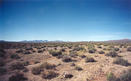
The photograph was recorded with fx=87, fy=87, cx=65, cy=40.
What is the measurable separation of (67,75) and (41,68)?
10.1 feet

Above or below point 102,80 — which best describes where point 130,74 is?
above

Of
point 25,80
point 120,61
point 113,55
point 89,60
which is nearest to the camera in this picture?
point 25,80

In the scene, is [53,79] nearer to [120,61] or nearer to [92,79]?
[92,79]

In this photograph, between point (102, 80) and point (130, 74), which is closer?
point (130, 74)

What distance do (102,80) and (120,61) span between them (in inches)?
205

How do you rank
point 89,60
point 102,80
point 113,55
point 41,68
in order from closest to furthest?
point 102,80 < point 41,68 < point 89,60 < point 113,55

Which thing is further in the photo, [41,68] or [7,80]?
[41,68]

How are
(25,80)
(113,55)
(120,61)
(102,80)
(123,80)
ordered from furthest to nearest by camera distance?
(113,55) < (120,61) < (25,80) < (102,80) < (123,80)

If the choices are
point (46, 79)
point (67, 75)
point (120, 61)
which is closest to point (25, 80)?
point (46, 79)

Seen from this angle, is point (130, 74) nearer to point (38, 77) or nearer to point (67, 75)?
point (67, 75)

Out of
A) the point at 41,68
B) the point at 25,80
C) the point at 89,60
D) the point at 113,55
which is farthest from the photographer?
the point at 113,55

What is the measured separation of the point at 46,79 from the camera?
280 inches

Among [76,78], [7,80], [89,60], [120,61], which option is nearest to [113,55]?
[120,61]

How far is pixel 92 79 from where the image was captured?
6.85 metres
